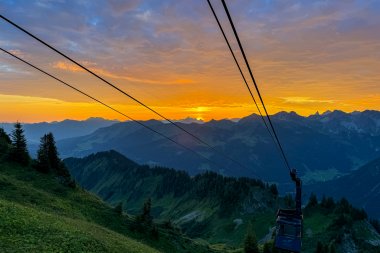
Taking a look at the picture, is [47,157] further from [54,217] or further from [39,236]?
[39,236]

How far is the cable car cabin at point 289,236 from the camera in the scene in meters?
43.2

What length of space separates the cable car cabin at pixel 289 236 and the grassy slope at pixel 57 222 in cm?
2132

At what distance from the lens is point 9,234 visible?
126 ft

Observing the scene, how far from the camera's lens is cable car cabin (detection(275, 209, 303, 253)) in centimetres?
4325

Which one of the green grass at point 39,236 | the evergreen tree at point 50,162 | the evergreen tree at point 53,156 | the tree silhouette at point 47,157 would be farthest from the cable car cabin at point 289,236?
the evergreen tree at point 53,156

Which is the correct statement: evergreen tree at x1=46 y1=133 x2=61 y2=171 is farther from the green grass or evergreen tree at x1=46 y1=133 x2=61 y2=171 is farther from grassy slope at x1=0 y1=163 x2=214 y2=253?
the green grass

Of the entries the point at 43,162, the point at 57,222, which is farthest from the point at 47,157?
the point at 57,222

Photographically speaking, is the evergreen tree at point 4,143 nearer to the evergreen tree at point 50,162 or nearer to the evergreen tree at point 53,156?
the evergreen tree at point 50,162

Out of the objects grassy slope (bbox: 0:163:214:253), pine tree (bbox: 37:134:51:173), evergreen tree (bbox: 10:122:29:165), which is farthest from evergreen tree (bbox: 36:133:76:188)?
evergreen tree (bbox: 10:122:29:165)

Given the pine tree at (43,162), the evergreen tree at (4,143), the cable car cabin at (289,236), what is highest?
the evergreen tree at (4,143)

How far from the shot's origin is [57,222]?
160 feet

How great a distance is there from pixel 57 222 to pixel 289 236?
3050 cm

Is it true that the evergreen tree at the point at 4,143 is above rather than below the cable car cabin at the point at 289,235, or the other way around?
above

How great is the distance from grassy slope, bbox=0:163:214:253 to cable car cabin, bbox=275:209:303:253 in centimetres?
2132
